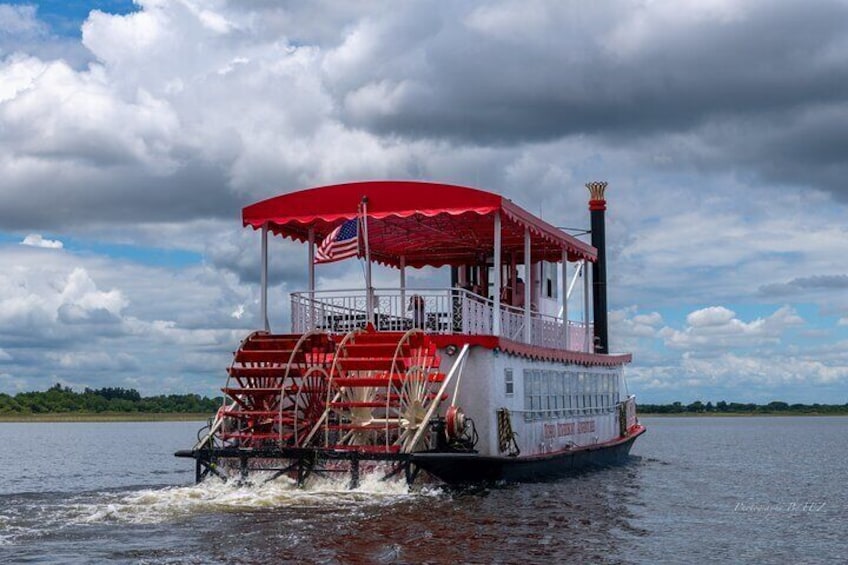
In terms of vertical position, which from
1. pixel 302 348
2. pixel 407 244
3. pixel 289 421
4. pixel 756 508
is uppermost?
pixel 407 244

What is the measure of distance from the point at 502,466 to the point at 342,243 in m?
5.12

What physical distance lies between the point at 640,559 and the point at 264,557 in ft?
15.1

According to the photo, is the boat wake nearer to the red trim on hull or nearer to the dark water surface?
the dark water surface

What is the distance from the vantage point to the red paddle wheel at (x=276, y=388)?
19.0 m

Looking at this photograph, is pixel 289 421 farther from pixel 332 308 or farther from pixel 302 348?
pixel 332 308

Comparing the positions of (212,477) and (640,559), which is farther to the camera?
(212,477)

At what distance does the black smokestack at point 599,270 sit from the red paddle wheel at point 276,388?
38.5 ft

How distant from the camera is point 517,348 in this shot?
20.3 meters

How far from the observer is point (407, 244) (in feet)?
86.7

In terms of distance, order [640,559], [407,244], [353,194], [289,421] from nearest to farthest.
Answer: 1. [640,559]
2. [289,421]
3. [353,194]
4. [407,244]

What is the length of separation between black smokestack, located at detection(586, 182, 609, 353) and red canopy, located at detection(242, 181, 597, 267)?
3.05 m

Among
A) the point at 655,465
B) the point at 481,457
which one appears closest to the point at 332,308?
the point at 481,457

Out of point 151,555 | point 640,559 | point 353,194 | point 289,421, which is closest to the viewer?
point 151,555

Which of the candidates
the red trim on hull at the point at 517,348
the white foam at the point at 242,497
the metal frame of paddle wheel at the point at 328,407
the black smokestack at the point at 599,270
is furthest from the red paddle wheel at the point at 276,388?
the black smokestack at the point at 599,270
